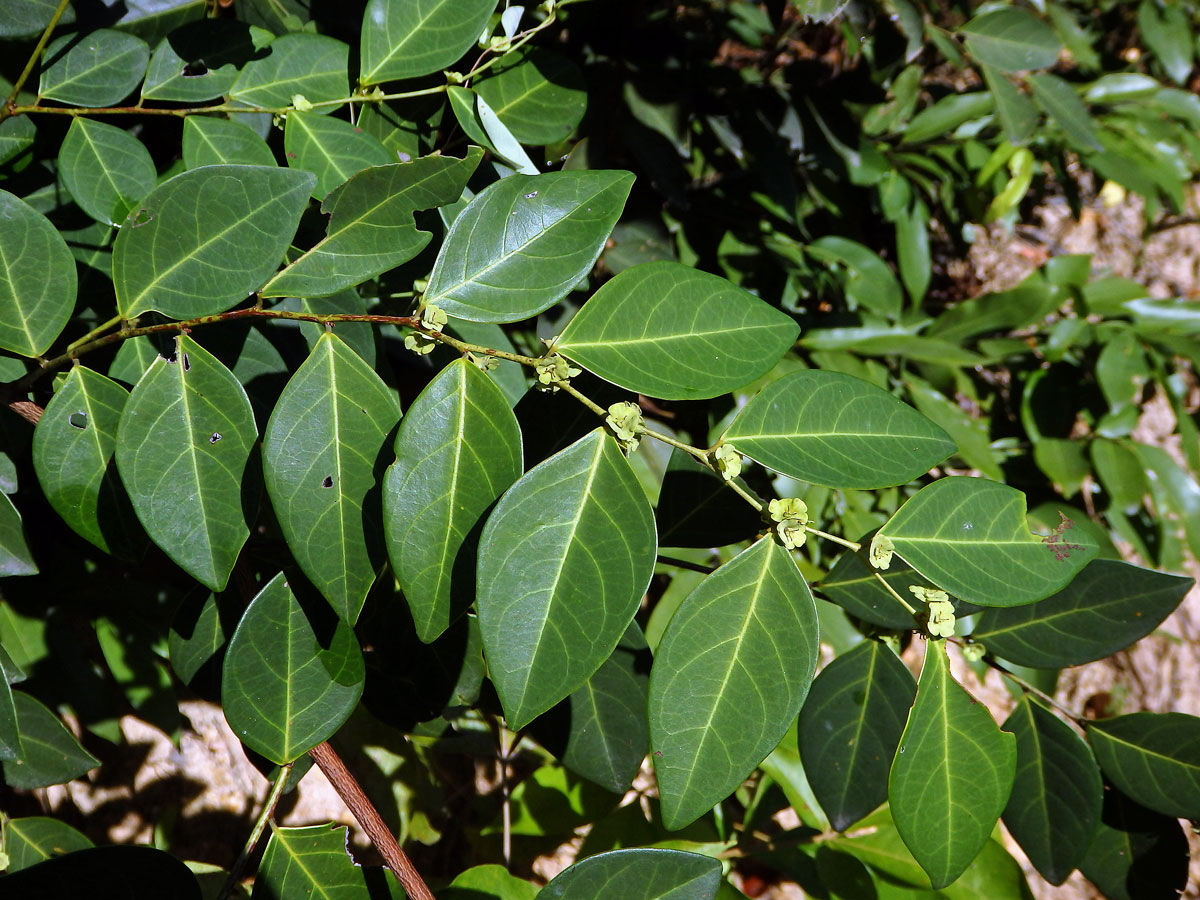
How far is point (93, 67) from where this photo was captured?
766mm

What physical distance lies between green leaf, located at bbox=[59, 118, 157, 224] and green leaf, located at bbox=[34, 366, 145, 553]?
0.63 feet

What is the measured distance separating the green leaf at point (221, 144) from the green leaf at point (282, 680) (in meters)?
0.38

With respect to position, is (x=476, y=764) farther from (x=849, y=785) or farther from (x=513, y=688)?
(x=513, y=688)

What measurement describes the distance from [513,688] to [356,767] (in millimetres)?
878

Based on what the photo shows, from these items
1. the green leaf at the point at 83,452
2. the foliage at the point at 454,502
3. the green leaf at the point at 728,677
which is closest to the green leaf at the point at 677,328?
the foliage at the point at 454,502

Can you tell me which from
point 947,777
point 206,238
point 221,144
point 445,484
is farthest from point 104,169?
point 947,777

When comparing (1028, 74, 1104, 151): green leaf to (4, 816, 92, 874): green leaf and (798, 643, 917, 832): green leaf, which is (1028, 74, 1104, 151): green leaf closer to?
(798, 643, 917, 832): green leaf

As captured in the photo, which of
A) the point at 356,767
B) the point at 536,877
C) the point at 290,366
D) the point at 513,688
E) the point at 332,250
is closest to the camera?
the point at 513,688

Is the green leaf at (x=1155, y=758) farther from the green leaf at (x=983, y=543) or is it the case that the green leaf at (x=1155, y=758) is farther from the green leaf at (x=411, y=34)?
the green leaf at (x=411, y=34)

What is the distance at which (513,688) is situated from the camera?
508mm

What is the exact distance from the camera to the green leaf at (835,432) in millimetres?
592

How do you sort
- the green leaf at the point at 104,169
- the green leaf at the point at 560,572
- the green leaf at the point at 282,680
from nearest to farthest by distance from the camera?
the green leaf at the point at 560,572, the green leaf at the point at 282,680, the green leaf at the point at 104,169

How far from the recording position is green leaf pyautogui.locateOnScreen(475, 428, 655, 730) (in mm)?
512

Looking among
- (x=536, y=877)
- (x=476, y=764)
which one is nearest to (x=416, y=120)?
(x=476, y=764)
